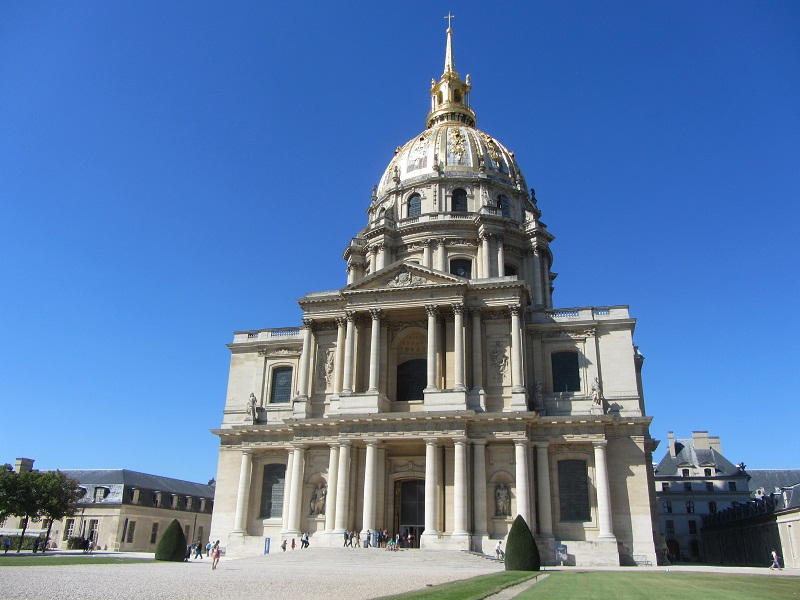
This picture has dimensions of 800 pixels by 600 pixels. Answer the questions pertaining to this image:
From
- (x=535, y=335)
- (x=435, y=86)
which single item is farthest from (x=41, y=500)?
(x=435, y=86)

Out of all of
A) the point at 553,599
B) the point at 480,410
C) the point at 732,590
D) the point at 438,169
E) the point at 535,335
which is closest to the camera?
the point at 553,599

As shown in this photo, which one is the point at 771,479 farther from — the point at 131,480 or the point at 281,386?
the point at 131,480

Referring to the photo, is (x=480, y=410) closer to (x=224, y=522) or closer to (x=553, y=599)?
(x=224, y=522)

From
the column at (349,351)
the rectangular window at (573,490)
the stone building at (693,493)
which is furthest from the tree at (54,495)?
the stone building at (693,493)

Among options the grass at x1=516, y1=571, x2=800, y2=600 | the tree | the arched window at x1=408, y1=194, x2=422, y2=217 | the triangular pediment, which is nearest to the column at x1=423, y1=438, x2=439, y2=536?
the triangular pediment

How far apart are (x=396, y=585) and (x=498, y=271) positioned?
3523 cm

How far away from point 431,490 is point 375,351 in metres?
9.22

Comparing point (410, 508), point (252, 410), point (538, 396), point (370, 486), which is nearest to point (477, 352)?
point (538, 396)

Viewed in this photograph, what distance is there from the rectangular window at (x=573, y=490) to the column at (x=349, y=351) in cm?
1340

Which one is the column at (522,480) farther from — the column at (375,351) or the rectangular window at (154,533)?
the rectangular window at (154,533)

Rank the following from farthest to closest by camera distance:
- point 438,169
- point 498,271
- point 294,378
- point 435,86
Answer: point 435,86
point 438,169
point 498,271
point 294,378

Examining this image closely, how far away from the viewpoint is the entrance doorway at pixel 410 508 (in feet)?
131

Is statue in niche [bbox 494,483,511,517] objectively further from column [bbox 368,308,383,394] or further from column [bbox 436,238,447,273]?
column [bbox 436,238,447,273]

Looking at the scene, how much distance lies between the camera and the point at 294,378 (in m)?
46.4
